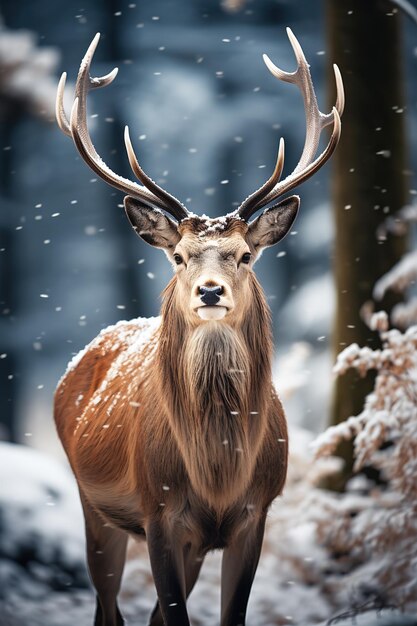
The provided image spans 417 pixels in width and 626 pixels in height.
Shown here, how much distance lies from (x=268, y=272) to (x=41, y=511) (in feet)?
6.78

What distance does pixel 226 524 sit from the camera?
140 inches

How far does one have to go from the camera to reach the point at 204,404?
11.4 ft

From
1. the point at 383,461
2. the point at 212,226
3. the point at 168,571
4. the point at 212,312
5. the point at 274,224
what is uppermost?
the point at 274,224

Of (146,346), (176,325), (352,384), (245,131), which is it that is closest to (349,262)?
(352,384)

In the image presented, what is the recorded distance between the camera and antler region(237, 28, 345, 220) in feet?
11.9

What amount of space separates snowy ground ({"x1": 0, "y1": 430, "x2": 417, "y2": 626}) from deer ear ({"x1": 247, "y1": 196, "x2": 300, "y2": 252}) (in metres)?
2.26

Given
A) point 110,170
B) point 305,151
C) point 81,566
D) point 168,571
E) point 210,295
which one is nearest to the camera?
point 210,295

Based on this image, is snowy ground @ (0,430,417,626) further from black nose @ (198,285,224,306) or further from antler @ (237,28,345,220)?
black nose @ (198,285,224,306)

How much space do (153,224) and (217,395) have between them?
2.38 feet

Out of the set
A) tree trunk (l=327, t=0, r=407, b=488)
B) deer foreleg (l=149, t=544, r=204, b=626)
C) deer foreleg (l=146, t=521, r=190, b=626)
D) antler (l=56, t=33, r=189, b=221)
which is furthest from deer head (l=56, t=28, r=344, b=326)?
tree trunk (l=327, t=0, r=407, b=488)

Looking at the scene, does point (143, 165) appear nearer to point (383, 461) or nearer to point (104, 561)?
point (383, 461)

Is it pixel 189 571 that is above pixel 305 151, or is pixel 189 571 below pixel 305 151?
below

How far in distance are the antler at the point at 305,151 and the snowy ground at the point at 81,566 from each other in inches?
91.6

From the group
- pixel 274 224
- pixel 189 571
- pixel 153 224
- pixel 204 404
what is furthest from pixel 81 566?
pixel 274 224
